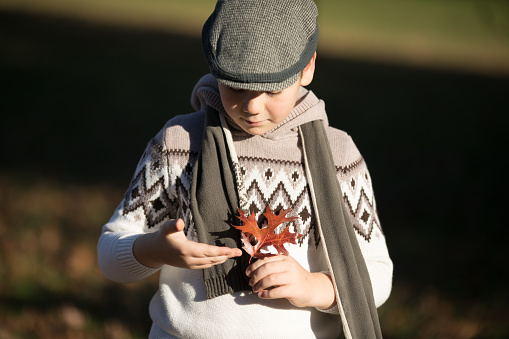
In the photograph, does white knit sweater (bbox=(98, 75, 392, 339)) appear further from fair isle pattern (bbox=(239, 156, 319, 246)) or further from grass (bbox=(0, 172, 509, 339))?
grass (bbox=(0, 172, 509, 339))

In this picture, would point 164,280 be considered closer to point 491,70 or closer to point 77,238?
point 77,238

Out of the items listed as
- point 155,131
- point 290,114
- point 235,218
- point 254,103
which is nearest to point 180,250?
point 235,218

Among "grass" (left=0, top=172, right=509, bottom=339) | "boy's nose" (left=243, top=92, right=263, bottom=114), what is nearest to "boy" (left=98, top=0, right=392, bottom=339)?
"boy's nose" (left=243, top=92, right=263, bottom=114)

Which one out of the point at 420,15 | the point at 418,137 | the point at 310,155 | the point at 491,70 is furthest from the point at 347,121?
the point at 420,15

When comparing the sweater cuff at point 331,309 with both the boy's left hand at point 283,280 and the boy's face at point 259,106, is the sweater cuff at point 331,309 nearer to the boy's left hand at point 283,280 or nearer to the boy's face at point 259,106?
the boy's left hand at point 283,280

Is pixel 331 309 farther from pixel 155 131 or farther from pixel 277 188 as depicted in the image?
pixel 155 131

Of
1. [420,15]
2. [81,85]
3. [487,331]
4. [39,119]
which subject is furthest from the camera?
[420,15]

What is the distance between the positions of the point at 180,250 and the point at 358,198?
0.72m

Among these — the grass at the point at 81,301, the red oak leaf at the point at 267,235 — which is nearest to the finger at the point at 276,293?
the red oak leaf at the point at 267,235

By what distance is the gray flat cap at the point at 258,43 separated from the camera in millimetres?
1802

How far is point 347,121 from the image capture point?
9.44 m

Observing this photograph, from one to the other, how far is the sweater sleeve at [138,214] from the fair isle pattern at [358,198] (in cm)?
65

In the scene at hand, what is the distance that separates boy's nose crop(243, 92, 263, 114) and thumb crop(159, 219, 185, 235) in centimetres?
42

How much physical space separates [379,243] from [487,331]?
2515mm
